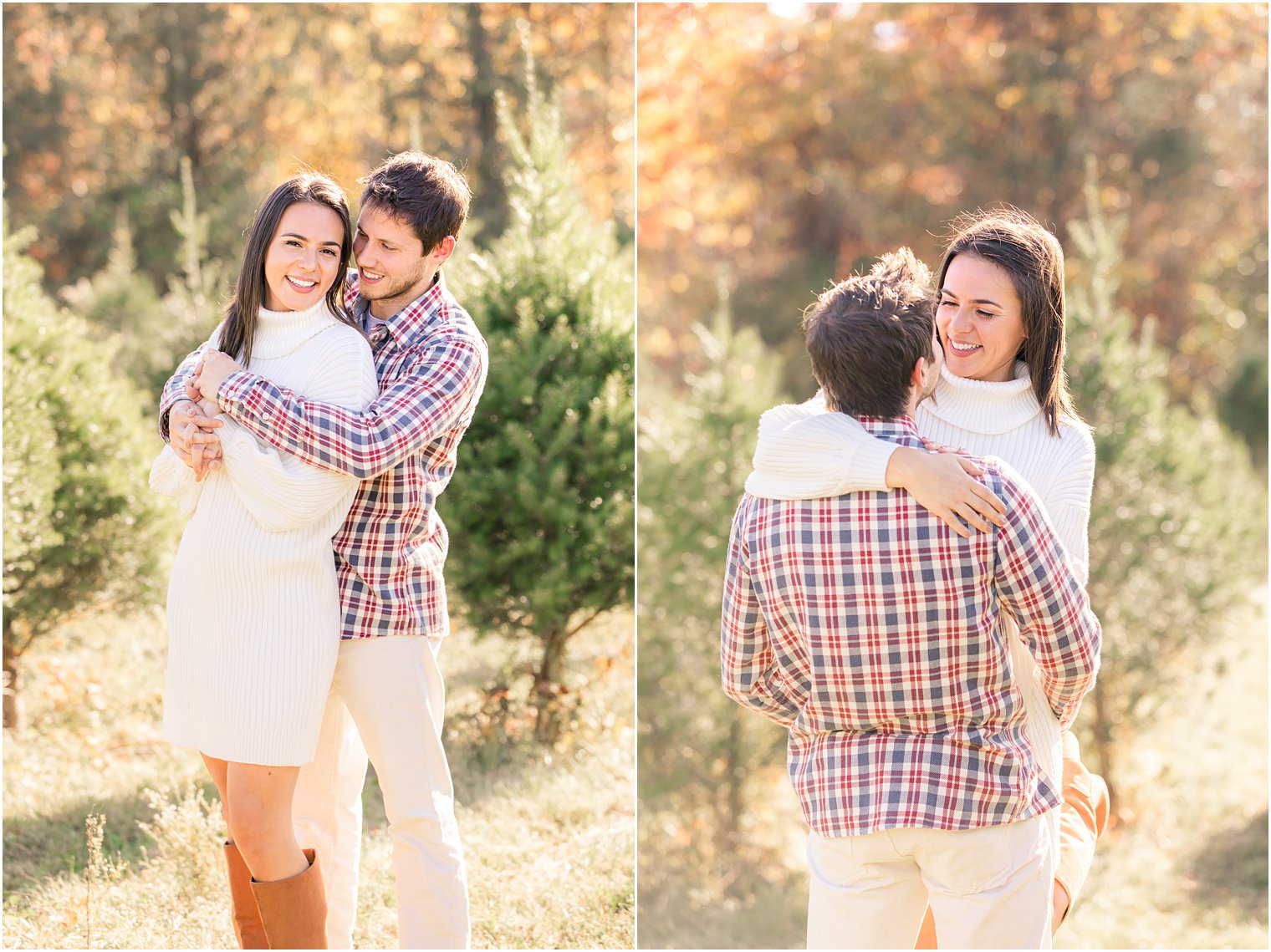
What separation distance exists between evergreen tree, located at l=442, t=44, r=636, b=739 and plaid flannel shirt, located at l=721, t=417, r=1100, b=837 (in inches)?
102

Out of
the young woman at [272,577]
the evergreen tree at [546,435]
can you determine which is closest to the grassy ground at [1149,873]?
the evergreen tree at [546,435]

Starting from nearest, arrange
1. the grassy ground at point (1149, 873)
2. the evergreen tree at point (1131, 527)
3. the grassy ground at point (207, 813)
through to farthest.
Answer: the grassy ground at point (207, 813)
the grassy ground at point (1149, 873)
the evergreen tree at point (1131, 527)

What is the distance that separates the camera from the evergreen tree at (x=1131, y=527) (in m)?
6.19

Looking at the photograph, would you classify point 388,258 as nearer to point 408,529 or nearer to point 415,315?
point 415,315

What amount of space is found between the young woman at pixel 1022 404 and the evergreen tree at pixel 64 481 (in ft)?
11.9

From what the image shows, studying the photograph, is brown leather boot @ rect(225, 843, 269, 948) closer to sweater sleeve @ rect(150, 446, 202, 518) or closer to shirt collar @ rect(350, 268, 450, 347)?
sweater sleeve @ rect(150, 446, 202, 518)

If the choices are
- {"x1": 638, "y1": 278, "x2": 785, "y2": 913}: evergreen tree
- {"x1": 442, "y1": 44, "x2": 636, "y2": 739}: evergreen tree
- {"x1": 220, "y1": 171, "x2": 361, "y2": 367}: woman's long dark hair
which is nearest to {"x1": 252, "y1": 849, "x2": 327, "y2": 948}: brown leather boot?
{"x1": 220, "y1": 171, "x2": 361, "y2": 367}: woman's long dark hair

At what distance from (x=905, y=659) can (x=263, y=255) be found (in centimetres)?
144

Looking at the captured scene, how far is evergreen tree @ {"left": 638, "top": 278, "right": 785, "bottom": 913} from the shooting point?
5.92 meters

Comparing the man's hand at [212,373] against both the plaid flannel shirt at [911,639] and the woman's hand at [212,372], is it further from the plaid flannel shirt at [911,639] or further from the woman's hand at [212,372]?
the plaid flannel shirt at [911,639]

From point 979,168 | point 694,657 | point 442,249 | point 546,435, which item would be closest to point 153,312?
point 694,657

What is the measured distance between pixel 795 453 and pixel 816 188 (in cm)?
1499

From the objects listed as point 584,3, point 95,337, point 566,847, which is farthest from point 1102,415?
point 584,3

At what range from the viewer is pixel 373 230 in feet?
8.13
